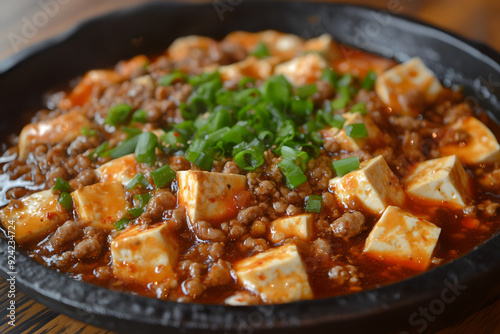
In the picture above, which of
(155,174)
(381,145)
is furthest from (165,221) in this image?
(381,145)

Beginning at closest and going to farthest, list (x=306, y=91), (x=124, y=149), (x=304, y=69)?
(x=124, y=149), (x=306, y=91), (x=304, y=69)

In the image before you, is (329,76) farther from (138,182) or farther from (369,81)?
(138,182)

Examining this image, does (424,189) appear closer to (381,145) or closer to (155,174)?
(381,145)

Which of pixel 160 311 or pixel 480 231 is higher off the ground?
pixel 160 311

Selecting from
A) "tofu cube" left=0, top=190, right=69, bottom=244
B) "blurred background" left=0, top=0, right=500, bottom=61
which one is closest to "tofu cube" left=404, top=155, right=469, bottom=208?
"tofu cube" left=0, top=190, right=69, bottom=244

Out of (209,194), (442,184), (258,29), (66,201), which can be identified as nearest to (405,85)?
(442,184)
